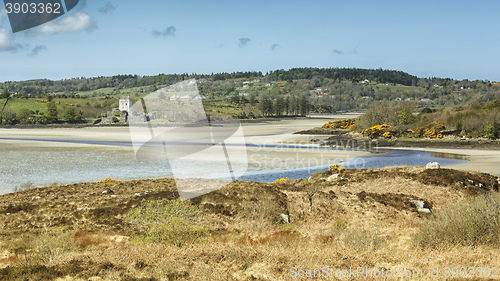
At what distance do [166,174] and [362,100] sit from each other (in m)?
174

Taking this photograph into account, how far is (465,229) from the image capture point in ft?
31.4

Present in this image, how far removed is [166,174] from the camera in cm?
2730

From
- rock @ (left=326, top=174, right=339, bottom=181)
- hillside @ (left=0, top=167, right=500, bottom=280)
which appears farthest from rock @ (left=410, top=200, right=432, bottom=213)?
rock @ (left=326, top=174, right=339, bottom=181)

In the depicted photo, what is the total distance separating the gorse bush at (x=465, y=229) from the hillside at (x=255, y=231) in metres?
0.05

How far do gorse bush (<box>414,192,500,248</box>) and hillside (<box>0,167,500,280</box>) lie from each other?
53mm

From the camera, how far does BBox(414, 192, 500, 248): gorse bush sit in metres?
9.41

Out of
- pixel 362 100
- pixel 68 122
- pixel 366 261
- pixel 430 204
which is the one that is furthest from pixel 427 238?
pixel 362 100

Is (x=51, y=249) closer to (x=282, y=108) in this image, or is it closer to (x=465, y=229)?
(x=465, y=229)

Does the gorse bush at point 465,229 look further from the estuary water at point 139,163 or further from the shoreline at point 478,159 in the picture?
the shoreline at point 478,159

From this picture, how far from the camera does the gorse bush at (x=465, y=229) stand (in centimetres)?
941

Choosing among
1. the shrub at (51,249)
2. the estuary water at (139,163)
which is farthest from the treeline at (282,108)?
the shrub at (51,249)

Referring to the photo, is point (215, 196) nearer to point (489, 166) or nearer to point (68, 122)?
point (489, 166)

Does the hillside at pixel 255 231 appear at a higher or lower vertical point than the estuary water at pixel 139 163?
higher

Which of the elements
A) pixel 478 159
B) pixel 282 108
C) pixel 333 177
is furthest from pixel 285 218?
pixel 282 108
